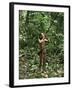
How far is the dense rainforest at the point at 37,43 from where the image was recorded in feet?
5.79

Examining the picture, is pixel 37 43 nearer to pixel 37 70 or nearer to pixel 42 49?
pixel 42 49

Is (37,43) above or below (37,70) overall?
above

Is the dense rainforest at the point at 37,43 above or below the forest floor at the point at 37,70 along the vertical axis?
above

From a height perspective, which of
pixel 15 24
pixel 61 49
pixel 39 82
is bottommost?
pixel 39 82

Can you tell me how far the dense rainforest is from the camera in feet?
5.79

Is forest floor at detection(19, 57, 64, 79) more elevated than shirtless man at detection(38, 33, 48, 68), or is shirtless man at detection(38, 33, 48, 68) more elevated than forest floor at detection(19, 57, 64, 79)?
shirtless man at detection(38, 33, 48, 68)

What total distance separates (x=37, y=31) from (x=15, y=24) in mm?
140

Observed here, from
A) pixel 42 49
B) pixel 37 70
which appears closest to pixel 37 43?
pixel 42 49

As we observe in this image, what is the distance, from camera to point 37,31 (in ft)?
5.90

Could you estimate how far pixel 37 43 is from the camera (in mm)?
1802

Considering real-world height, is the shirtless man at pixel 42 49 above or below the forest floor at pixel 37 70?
above

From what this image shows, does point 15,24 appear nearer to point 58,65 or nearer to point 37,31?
point 37,31

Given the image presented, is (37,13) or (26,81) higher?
(37,13)
